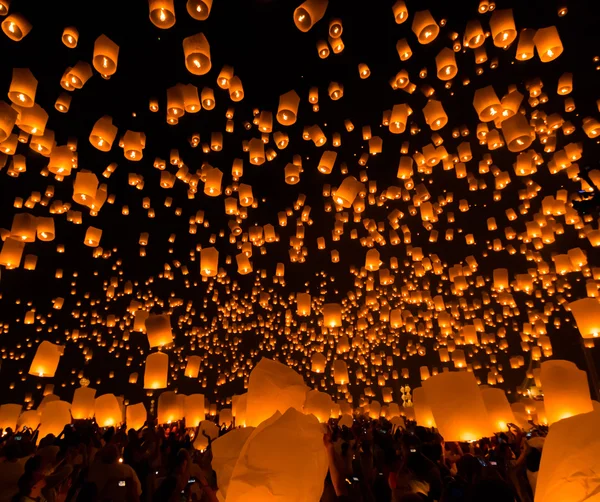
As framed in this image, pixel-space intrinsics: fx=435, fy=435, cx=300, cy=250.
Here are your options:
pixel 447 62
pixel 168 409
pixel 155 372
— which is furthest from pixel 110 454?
Result: pixel 168 409

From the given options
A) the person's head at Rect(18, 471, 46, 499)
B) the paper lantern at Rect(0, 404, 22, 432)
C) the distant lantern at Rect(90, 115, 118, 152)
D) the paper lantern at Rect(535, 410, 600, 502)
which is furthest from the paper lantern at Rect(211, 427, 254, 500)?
the paper lantern at Rect(0, 404, 22, 432)

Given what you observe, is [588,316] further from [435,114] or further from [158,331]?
[158,331]

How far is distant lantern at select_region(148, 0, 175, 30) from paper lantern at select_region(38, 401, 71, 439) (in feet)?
20.8

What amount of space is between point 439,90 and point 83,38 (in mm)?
6284

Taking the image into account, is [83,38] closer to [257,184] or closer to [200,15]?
[200,15]

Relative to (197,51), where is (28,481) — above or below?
below

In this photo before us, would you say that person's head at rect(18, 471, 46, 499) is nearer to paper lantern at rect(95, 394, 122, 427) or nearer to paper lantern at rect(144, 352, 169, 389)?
paper lantern at rect(144, 352, 169, 389)

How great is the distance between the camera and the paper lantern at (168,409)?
26.6ft

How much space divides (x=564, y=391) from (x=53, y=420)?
284 inches

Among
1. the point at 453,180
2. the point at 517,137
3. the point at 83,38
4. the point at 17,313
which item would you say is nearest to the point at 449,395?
the point at 517,137

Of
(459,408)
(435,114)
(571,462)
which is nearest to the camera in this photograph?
(571,462)

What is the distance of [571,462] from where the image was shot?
Answer: 1275 mm

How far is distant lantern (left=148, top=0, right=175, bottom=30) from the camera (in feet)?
11.5

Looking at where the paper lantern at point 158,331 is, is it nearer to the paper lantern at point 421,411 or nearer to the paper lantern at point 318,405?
the paper lantern at point 318,405
